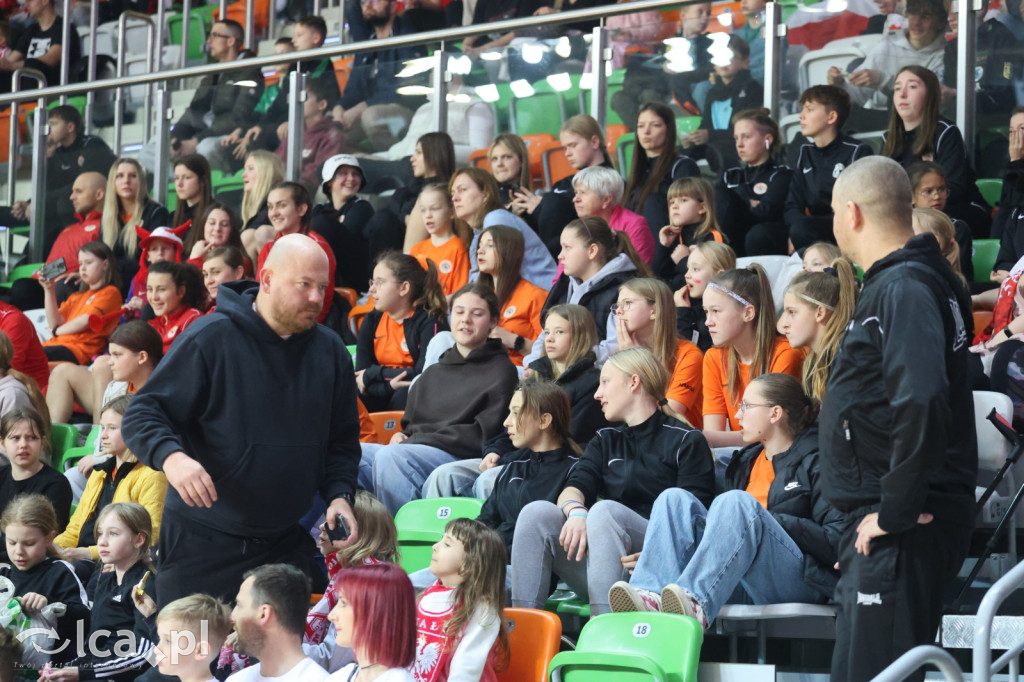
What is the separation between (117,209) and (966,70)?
5.68m

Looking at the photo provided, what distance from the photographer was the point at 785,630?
493 cm

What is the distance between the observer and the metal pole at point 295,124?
31.1 feet

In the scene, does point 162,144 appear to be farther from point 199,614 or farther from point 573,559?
point 199,614

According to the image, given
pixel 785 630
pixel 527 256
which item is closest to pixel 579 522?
pixel 785 630

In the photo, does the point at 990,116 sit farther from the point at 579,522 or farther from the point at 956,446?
the point at 956,446

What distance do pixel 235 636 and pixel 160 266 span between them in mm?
3824

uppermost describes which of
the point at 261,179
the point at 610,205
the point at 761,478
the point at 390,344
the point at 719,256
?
the point at 261,179

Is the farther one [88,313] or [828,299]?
[88,313]

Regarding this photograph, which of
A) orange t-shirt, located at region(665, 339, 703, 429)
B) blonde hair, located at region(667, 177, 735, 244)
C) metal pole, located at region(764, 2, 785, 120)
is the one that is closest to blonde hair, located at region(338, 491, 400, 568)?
orange t-shirt, located at region(665, 339, 703, 429)

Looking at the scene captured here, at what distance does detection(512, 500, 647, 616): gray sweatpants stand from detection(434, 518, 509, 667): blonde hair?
30 cm

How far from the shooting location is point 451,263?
26.8 feet

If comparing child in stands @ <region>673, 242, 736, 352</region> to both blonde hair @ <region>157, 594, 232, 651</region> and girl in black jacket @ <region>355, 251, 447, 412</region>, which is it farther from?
blonde hair @ <region>157, 594, 232, 651</region>

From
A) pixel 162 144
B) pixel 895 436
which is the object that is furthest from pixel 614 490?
pixel 162 144

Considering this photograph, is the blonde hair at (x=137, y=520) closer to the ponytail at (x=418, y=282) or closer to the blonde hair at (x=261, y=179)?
the ponytail at (x=418, y=282)
